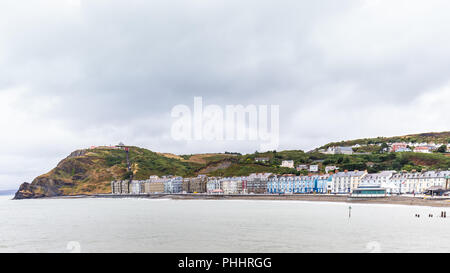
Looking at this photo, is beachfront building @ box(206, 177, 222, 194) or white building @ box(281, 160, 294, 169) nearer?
beachfront building @ box(206, 177, 222, 194)

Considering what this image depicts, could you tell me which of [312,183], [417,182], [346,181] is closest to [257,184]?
[312,183]

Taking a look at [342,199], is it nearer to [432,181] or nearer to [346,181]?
[346,181]

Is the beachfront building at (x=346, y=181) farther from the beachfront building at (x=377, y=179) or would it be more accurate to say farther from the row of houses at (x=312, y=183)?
the beachfront building at (x=377, y=179)

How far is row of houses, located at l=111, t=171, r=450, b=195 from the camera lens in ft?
320

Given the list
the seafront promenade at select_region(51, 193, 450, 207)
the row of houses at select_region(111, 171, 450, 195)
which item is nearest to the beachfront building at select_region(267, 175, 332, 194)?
the row of houses at select_region(111, 171, 450, 195)

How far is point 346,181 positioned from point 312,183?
44.4 feet

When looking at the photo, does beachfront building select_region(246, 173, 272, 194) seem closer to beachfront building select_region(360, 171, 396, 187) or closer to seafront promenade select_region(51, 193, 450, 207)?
seafront promenade select_region(51, 193, 450, 207)

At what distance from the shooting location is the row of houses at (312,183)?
3841 inches

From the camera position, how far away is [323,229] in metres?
37.0

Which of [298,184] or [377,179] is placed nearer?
[377,179]

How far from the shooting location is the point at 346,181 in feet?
368

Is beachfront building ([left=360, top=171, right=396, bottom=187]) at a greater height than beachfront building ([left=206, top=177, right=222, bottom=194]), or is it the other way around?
beachfront building ([left=360, top=171, right=396, bottom=187])

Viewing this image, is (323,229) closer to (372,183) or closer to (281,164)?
(372,183)
